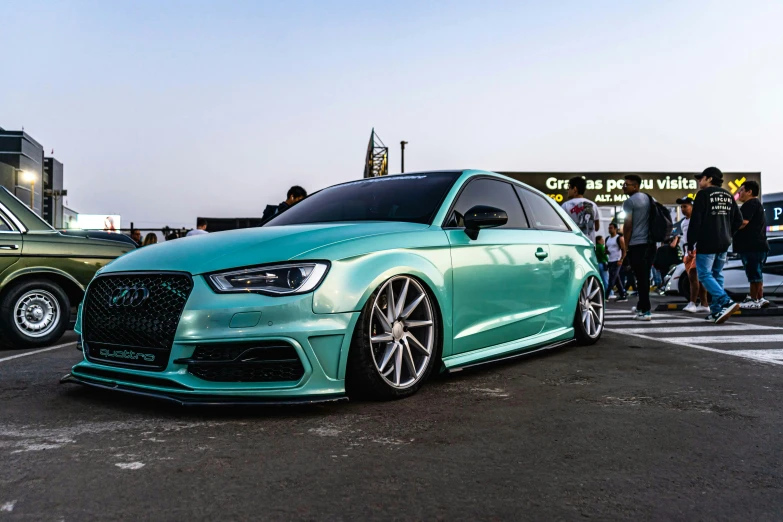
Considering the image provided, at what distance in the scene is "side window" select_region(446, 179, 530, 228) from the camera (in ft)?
15.4

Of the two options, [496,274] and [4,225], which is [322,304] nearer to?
[496,274]

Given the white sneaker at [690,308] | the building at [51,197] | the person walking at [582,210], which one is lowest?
the white sneaker at [690,308]

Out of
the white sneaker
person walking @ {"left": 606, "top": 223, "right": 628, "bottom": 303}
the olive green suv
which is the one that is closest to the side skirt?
the olive green suv

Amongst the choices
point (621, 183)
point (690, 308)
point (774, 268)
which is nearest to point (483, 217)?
point (690, 308)

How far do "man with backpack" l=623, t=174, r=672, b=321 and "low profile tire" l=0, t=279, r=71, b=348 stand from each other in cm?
657

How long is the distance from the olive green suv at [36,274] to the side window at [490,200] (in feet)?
13.7

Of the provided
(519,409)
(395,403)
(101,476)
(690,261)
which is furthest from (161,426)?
(690,261)

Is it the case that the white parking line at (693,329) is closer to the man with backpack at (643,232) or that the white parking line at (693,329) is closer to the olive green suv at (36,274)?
the man with backpack at (643,232)

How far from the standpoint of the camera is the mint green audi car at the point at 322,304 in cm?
336

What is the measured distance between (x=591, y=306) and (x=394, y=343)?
3.10 meters

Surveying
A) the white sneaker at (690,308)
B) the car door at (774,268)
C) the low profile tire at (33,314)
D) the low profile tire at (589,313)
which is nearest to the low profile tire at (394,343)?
the low profile tire at (589,313)

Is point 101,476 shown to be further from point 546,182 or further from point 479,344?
point 546,182

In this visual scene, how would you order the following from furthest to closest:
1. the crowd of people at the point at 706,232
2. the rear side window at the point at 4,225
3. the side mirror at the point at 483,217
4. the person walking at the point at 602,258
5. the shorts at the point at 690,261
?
1. the person walking at the point at 602,258
2. the shorts at the point at 690,261
3. the crowd of people at the point at 706,232
4. the rear side window at the point at 4,225
5. the side mirror at the point at 483,217

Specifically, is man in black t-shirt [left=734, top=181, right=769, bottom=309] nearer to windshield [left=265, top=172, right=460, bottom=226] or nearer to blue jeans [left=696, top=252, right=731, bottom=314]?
blue jeans [left=696, top=252, right=731, bottom=314]
